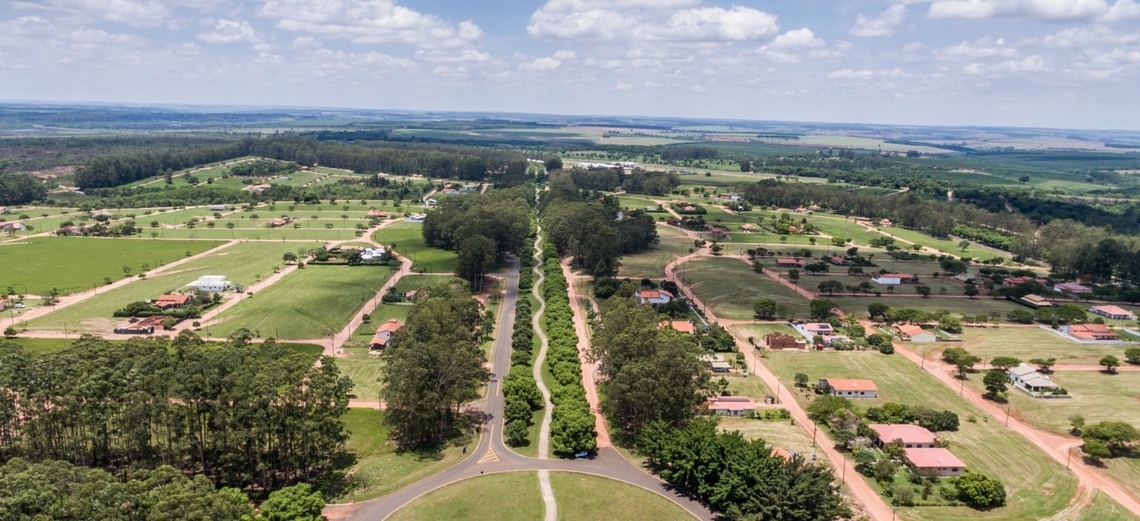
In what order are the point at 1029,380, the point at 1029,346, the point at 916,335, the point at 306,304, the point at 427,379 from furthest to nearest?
the point at 306,304, the point at 916,335, the point at 1029,346, the point at 1029,380, the point at 427,379

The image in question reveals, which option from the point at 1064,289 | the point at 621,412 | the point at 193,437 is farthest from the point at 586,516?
the point at 1064,289

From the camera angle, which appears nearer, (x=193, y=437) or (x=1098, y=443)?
(x=193, y=437)

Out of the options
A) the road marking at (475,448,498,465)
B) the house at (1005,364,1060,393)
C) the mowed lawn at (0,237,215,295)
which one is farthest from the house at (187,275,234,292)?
the house at (1005,364,1060,393)

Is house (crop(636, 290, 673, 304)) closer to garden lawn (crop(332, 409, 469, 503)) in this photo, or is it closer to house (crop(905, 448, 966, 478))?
house (crop(905, 448, 966, 478))

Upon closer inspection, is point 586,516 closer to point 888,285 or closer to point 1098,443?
point 1098,443

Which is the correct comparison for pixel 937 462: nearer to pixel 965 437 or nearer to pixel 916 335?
pixel 965 437

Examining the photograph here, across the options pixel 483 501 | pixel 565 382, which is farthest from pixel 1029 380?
pixel 483 501
